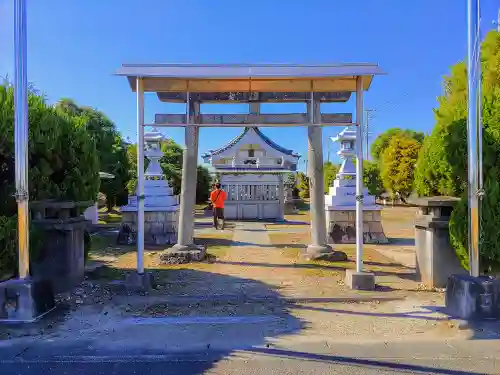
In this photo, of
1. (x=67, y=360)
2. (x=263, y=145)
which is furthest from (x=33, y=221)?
(x=263, y=145)

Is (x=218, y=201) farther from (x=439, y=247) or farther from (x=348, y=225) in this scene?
(x=439, y=247)

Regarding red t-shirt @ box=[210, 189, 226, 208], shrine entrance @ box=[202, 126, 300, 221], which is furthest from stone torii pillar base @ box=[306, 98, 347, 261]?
shrine entrance @ box=[202, 126, 300, 221]

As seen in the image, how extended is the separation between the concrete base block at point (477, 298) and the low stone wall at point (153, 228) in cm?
855

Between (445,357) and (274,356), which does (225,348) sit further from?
(445,357)

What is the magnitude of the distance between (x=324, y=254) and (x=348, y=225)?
142 inches

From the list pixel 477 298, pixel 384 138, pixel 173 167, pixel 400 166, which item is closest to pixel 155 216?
pixel 477 298

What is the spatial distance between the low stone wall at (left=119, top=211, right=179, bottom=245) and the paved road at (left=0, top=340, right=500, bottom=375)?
7737mm

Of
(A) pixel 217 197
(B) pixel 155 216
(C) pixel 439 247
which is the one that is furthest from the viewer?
(A) pixel 217 197

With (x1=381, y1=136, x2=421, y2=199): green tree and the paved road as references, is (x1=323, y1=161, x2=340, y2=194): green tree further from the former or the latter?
the paved road

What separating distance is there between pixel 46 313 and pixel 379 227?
9.45 meters

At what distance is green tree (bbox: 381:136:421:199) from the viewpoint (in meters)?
30.3

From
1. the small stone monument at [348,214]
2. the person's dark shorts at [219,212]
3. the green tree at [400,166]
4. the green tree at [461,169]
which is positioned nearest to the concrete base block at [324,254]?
the green tree at [461,169]

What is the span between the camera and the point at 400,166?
30.6 meters

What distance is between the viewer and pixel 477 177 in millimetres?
4914
